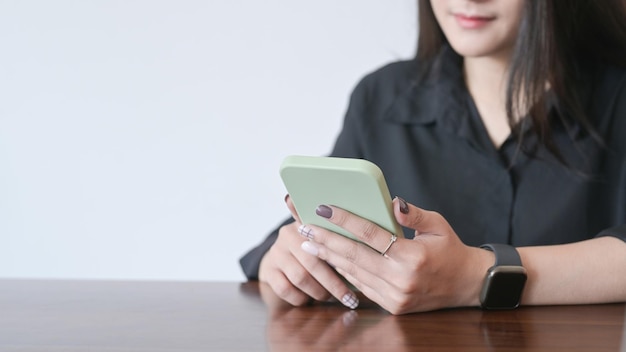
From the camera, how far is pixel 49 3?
2697mm

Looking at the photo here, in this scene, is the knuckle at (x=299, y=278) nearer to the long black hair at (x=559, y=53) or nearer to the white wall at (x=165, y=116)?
the long black hair at (x=559, y=53)

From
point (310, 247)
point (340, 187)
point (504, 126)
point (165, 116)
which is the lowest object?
point (165, 116)

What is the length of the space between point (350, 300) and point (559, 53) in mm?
677

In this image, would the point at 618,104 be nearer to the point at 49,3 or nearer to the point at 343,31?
the point at 343,31

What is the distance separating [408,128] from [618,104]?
1.28 ft

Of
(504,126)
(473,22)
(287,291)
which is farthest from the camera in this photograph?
(504,126)

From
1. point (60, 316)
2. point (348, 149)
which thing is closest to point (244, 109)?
point (348, 149)

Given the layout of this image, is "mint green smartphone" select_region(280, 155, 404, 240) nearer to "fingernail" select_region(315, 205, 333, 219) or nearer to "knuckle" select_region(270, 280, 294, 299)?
"fingernail" select_region(315, 205, 333, 219)

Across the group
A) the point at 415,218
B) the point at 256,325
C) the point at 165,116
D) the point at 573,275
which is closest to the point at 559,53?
the point at 573,275

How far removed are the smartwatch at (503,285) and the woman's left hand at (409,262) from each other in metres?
0.01

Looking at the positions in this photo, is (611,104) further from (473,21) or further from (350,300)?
(350,300)

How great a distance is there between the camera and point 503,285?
3.94 ft

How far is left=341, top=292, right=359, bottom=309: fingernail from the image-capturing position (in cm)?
122

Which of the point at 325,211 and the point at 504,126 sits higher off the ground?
the point at 325,211
